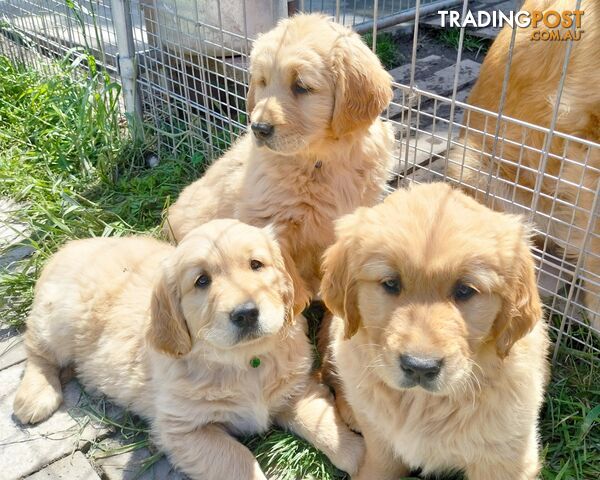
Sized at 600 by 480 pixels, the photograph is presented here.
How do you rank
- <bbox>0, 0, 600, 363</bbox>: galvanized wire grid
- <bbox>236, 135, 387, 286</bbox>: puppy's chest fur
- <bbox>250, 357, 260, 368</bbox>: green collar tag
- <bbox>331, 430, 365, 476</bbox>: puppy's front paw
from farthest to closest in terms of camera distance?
1. <bbox>236, 135, 387, 286</bbox>: puppy's chest fur
2. <bbox>0, 0, 600, 363</bbox>: galvanized wire grid
3. <bbox>250, 357, 260, 368</bbox>: green collar tag
4. <bbox>331, 430, 365, 476</bbox>: puppy's front paw

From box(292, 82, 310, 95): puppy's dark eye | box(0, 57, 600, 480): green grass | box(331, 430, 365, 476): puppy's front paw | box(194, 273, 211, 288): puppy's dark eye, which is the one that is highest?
box(292, 82, 310, 95): puppy's dark eye

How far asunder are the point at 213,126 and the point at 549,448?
9.48ft

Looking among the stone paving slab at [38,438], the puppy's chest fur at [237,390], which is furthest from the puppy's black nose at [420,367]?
the stone paving slab at [38,438]

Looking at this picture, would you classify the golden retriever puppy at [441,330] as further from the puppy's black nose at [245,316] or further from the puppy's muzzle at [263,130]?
the puppy's muzzle at [263,130]

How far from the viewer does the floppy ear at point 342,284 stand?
2199 mm

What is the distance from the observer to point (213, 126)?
4.44m

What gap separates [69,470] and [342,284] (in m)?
1.42

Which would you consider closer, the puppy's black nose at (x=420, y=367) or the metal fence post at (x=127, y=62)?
the puppy's black nose at (x=420, y=367)

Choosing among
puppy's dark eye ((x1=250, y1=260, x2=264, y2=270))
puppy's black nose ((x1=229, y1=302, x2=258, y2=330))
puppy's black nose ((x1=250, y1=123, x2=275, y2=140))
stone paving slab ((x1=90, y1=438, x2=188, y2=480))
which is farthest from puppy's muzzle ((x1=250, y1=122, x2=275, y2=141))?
stone paving slab ((x1=90, y1=438, x2=188, y2=480))

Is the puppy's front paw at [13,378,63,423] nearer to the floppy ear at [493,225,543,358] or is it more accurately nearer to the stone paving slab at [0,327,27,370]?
the stone paving slab at [0,327,27,370]

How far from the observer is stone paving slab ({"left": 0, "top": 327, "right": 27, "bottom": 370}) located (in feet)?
10.6

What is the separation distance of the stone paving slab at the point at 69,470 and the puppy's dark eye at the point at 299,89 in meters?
1.85

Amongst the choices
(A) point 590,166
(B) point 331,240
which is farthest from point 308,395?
(A) point 590,166

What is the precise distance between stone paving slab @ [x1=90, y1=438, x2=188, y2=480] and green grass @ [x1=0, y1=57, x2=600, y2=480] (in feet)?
0.10
